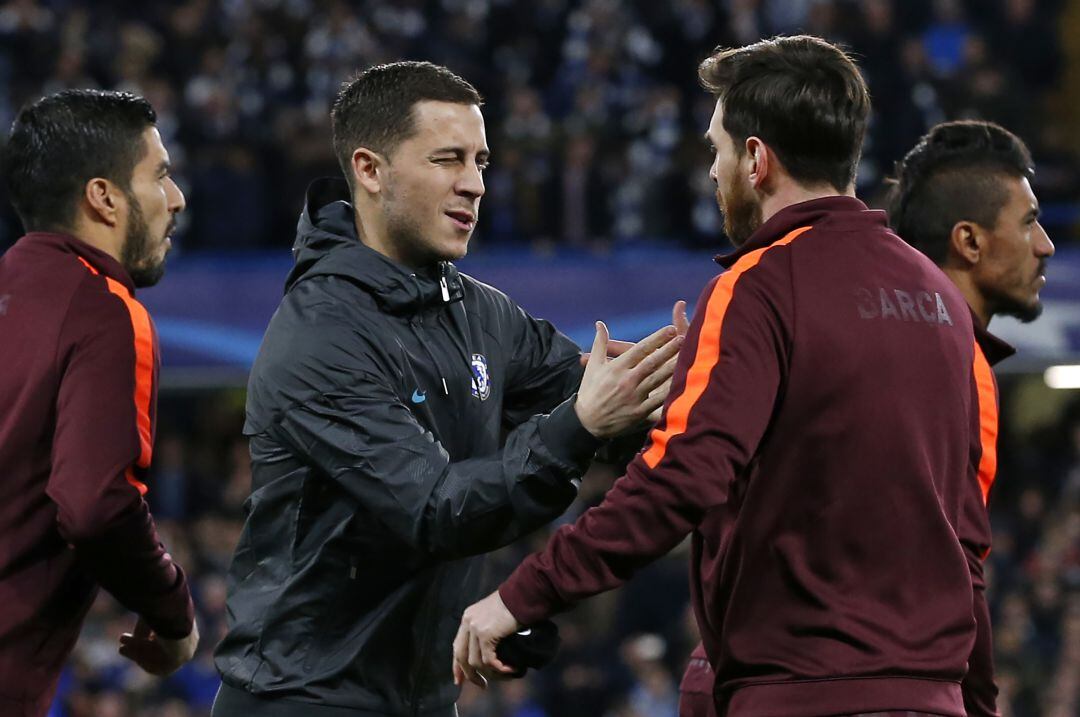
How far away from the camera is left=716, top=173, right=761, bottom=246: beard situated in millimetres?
3490

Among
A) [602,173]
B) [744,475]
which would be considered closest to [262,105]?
[602,173]

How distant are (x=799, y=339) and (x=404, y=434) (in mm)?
909

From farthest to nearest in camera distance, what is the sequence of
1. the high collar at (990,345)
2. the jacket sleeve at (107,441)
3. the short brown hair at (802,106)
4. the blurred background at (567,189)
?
the blurred background at (567,189), the high collar at (990,345), the jacket sleeve at (107,441), the short brown hair at (802,106)

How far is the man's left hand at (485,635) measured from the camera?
3285mm

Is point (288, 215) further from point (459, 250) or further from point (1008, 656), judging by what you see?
point (459, 250)

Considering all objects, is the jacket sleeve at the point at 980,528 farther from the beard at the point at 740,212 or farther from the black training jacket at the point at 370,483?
the black training jacket at the point at 370,483

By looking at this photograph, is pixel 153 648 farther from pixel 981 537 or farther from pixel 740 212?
pixel 981 537

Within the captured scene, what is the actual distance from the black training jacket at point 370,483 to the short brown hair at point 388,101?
0.61ft

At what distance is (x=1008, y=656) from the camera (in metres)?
10.7

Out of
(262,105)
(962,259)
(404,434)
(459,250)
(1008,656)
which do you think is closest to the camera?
(404,434)

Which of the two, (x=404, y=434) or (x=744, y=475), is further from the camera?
(x=404, y=434)

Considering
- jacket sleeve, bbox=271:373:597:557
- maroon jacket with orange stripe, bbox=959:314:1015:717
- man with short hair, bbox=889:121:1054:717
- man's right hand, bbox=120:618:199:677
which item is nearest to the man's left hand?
jacket sleeve, bbox=271:373:597:557

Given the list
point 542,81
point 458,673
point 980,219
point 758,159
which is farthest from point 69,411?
point 542,81

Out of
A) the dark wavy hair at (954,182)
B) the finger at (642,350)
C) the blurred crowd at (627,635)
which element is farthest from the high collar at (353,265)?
the blurred crowd at (627,635)
